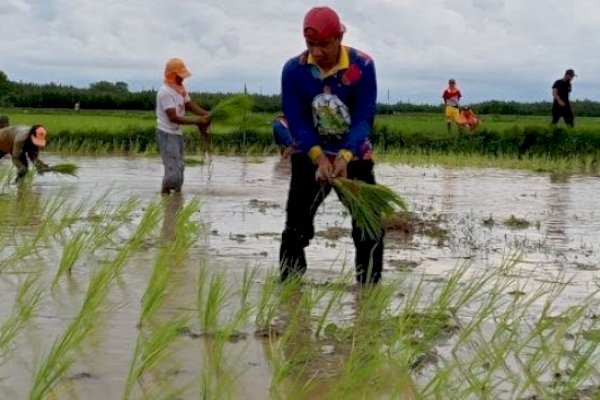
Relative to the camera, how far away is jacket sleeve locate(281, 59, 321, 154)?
16.6ft

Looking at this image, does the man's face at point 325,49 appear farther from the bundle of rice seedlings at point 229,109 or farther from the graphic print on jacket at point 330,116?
the bundle of rice seedlings at point 229,109

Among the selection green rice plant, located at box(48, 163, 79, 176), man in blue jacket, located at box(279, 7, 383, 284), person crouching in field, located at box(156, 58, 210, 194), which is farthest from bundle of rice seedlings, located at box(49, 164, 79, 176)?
man in blue jacket, located at box(279, 7, 383, 284)

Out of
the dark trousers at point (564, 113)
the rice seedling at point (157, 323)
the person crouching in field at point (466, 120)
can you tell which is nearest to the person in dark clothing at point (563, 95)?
the dark trousers at point (564, 113)

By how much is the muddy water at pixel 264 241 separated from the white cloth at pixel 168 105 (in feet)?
1.97

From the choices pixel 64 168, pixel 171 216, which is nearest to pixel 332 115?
pixel 171 216

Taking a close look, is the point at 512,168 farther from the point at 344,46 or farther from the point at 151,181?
the point at 344,46

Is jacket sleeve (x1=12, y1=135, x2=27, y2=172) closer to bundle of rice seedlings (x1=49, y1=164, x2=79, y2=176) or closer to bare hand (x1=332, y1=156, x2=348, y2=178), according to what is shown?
bundle of rice seedlings (x1=49, y1=164, x2=79, y2=176)

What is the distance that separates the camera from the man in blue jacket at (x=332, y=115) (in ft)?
16.2

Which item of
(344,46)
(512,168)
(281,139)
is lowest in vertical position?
(512,168)

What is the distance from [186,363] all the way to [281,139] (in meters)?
2.45

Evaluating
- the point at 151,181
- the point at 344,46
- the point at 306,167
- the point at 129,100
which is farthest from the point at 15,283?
the point at 129,100

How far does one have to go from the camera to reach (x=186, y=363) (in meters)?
3.51

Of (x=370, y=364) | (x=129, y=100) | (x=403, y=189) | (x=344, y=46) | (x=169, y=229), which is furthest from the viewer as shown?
(x=129, y=100)

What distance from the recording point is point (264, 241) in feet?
22.2
